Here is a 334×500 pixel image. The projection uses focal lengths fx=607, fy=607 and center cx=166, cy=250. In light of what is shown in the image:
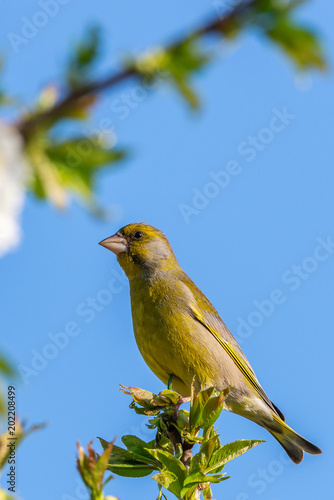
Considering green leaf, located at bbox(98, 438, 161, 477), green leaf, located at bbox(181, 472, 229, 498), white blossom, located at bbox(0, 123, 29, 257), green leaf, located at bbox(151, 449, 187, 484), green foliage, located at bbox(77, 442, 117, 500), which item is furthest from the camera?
green leaf, located at bbox(98, 438, 161, 477)

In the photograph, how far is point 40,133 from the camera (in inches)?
36.9

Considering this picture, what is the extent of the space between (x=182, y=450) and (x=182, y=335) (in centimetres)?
220

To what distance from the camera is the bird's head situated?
6.25 metres

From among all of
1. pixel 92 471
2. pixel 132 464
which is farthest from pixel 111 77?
pixel 132 464

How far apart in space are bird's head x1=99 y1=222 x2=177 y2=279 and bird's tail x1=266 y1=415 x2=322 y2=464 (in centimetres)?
190

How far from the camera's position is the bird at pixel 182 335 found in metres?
5.34

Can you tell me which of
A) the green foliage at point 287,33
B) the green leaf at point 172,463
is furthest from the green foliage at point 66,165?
the green leaf at point 172,463

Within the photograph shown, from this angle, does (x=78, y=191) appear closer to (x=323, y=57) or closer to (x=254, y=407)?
(x=323, y=57)

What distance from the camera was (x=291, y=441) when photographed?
598 cm

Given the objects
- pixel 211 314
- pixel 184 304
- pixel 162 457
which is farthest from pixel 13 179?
pixel 211 314

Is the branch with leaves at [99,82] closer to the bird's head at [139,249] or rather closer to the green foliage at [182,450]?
the green foliage at [182,450]

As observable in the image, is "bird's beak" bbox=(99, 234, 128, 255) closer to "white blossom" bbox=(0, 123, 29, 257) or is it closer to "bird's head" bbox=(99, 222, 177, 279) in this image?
"bird's head" bbox=(99, 222, 177, 279)

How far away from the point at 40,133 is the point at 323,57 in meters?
0.45

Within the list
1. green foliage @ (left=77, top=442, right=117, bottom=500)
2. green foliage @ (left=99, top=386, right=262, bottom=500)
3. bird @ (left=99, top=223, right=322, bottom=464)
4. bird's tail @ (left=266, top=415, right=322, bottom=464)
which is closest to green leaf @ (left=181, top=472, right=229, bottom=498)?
green foliage @ (left=99, top=386, right=262, bottom=500)
